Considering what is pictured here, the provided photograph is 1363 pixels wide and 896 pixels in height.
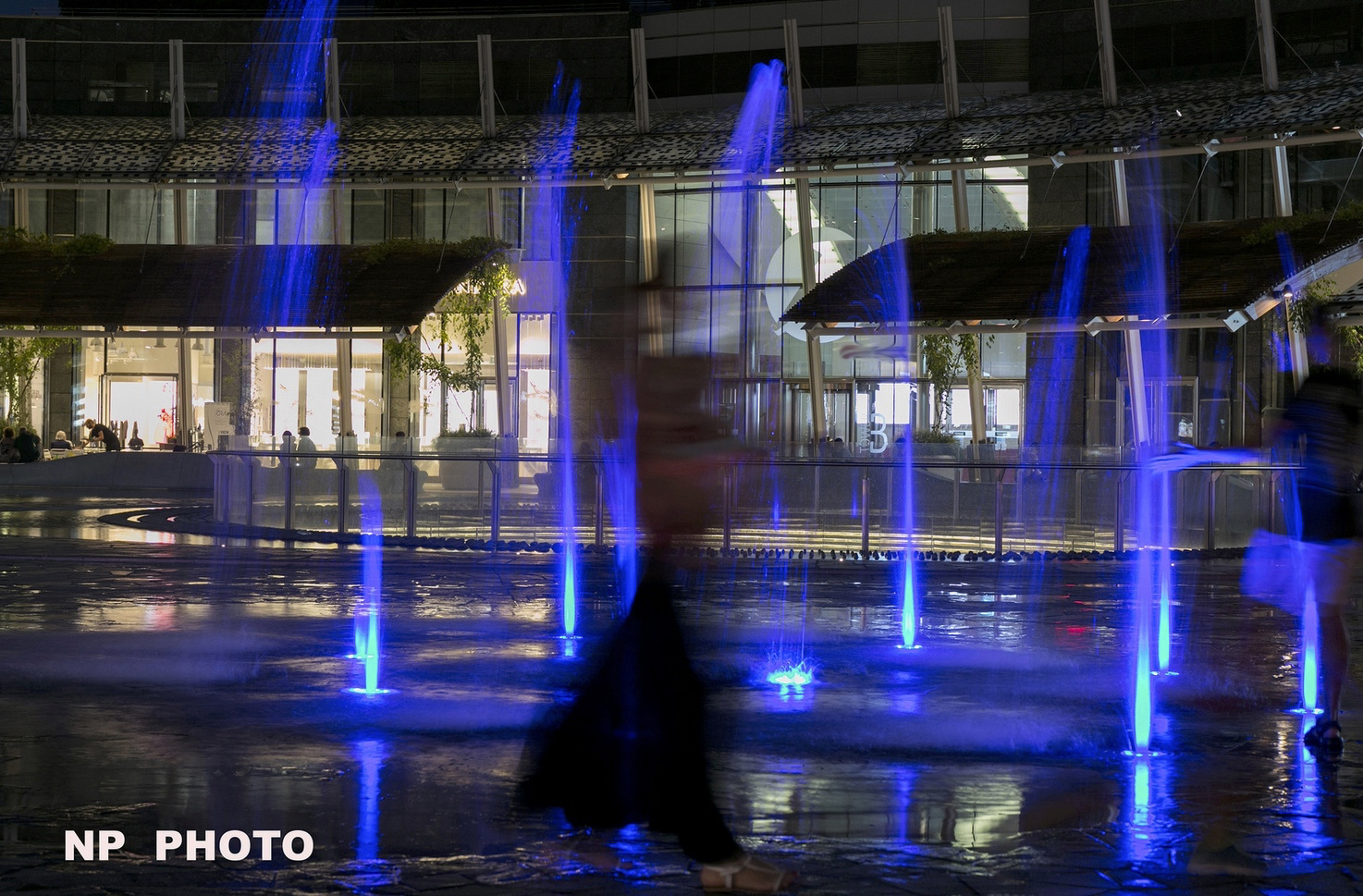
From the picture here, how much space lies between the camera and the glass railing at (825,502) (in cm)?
1883

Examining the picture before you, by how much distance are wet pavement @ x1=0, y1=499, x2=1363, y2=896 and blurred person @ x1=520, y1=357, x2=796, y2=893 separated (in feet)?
0.63

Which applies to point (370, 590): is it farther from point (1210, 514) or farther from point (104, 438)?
point (104, 438)

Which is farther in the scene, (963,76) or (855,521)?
(963,76)

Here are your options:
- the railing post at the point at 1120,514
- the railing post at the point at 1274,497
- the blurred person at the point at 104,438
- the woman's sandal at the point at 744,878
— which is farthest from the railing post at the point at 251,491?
the blurred person at the point at 104,438

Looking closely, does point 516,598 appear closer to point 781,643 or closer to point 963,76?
point 781,643

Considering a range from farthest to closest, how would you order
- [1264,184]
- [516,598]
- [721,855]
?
1. [1264,184]
2. [516,598]
3. [721,855]

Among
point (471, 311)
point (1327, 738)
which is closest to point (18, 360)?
point (471, 311)

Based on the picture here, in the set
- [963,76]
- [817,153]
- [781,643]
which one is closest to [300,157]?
[817,153]

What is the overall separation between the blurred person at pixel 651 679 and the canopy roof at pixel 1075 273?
2038 cm

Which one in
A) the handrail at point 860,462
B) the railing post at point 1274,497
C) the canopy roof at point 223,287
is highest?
the canopy roof at point 223,287

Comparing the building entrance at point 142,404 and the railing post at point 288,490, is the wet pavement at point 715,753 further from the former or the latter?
the building entrance at point 142,404

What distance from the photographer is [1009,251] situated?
29672 millimetres

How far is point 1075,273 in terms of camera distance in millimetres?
27359

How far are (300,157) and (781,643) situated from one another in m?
26.7
